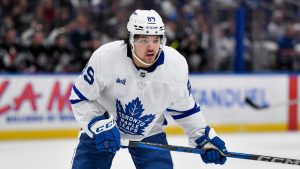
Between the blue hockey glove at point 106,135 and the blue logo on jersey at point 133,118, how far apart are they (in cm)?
15

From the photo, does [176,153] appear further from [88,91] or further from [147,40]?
[147,40]

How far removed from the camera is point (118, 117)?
360cm

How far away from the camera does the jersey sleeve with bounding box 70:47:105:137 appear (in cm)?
343

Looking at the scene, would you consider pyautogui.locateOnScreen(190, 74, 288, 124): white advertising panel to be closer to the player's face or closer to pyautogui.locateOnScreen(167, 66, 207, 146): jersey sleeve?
pyautogui.locateOnScreen(167, 66, 207, 146): jersey sleeve

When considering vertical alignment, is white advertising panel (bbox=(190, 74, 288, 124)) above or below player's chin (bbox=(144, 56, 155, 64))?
below

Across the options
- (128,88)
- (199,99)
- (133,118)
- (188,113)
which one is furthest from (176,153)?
(128,88)

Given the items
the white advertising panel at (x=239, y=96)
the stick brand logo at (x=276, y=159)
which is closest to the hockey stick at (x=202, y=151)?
the stick brand logo at (x=276, y=159)

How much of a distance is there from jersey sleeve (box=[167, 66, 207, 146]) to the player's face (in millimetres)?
335

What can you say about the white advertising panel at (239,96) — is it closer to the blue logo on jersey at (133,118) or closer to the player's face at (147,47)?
the blue logo on jersey at (133,118)

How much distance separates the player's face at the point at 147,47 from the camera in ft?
10.9

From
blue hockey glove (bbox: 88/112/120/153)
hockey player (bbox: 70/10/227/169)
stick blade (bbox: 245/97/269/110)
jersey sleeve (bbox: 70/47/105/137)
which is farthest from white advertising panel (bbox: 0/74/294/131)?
blue hockey glove (bbox: 88/112/120/153)

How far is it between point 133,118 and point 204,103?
15.8 ft

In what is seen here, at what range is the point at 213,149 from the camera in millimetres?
3535

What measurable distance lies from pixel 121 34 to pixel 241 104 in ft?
5.90
